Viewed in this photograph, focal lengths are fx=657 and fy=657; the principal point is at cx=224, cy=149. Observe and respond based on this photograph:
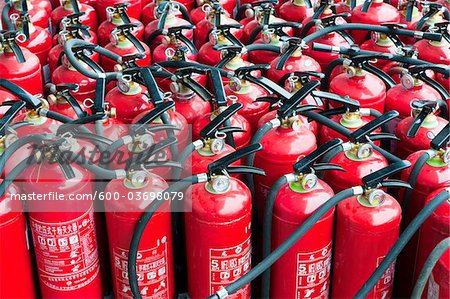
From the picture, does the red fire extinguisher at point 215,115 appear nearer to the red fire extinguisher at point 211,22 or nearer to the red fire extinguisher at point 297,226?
the red fire extinguisher at point 297,226

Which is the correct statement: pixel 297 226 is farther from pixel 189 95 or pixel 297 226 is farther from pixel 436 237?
pixel 189 95

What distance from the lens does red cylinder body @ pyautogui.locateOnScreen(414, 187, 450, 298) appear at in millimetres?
1307

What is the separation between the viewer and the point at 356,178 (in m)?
1.48

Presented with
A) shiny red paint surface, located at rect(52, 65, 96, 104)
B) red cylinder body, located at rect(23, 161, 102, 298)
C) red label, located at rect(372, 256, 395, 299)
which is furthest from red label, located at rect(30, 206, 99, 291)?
red label, located at rect(372, 256, 395, 299)

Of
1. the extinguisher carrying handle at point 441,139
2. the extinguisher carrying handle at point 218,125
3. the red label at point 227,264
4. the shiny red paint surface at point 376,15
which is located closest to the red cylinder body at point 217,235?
the red label at point 227,264

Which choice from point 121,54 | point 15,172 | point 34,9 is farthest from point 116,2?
point 15,172

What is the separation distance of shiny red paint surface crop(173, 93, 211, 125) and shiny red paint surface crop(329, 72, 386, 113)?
14.6 inches

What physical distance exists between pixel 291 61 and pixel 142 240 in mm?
790

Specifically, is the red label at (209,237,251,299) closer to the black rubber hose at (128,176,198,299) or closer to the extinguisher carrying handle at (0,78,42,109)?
the black rubber hose at (128,176,198,299)

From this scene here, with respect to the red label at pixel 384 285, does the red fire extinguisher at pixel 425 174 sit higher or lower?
higher

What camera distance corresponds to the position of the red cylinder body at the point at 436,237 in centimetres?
131

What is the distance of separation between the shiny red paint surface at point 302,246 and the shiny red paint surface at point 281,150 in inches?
4.9

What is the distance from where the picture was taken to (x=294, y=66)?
1.92m

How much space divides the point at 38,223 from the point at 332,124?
705 millimetres
